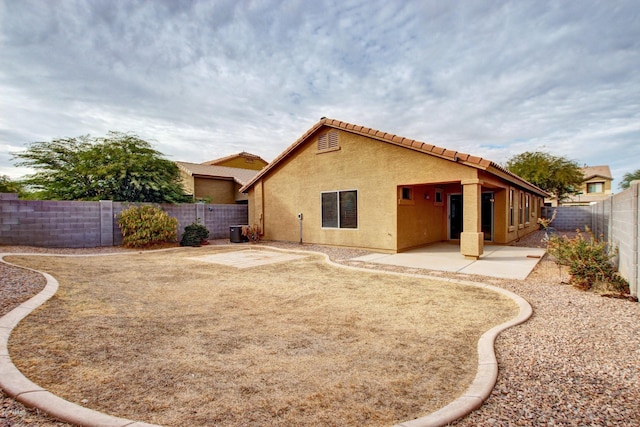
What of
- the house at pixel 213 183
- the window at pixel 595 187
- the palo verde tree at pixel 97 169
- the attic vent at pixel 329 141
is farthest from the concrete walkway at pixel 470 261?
the window at pixel 595 187

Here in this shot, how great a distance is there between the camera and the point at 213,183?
22703 mm

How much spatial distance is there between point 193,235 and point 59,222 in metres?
4.86

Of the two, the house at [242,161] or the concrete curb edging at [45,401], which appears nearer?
the concrete curb edging at [45,401]

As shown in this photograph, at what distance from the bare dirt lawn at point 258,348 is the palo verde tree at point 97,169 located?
10.2m

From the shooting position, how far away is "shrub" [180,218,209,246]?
14234 mm

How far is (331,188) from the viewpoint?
42.7ft

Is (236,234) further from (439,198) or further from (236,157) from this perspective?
(236,157)

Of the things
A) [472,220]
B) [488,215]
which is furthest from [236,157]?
[472,220]

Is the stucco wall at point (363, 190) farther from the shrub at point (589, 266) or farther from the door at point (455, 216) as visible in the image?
the shrub at point (589, 266)

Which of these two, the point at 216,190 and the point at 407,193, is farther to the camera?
the point at 216,190

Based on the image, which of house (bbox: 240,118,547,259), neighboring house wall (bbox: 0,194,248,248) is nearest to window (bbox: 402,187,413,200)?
house (bbox: 240,118,547,259)

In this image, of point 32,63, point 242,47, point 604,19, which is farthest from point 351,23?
point 32,63

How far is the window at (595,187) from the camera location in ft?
154

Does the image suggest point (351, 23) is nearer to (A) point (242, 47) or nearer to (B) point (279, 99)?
(A) point (242, 47)
